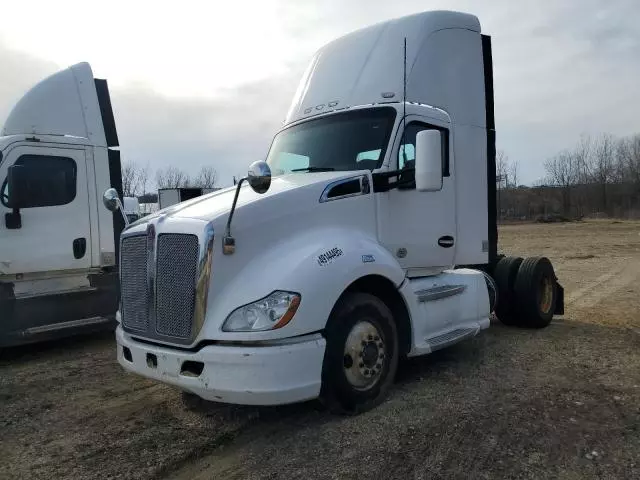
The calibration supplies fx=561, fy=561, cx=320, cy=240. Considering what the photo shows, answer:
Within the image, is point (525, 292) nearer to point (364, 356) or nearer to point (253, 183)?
point (364, 356)

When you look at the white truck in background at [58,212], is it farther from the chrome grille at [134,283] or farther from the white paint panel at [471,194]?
the white paint panel at [471,194]

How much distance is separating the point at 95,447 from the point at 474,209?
4.69 meters

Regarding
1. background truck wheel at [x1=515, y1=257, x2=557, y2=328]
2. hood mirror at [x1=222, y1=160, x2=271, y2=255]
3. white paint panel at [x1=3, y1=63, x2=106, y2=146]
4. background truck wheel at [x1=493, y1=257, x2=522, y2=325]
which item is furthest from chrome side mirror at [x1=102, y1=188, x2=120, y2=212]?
background truck wheel at [x1=515, y1=257, x2=557, y2=328]

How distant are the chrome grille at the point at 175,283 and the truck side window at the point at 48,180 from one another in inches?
146

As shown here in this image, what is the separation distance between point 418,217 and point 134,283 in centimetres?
279

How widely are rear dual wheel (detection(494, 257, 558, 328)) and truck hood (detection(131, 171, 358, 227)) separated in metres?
3.87

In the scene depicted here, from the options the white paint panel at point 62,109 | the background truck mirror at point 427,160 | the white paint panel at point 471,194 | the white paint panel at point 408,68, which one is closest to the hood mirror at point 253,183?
the background truck mirror at point 427,160

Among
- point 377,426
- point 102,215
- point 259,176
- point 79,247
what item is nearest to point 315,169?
point 259,176

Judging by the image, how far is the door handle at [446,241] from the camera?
5.92 metres

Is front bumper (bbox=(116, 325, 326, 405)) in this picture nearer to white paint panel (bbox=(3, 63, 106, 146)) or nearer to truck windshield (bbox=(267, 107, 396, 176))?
truck windshield (bbox=(267, 107, 396, 176))

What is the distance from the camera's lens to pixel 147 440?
421cm

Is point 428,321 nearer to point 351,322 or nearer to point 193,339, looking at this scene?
point 351,322

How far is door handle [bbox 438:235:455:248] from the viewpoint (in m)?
5.92

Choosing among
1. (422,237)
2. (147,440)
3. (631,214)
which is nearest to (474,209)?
(422,237)
